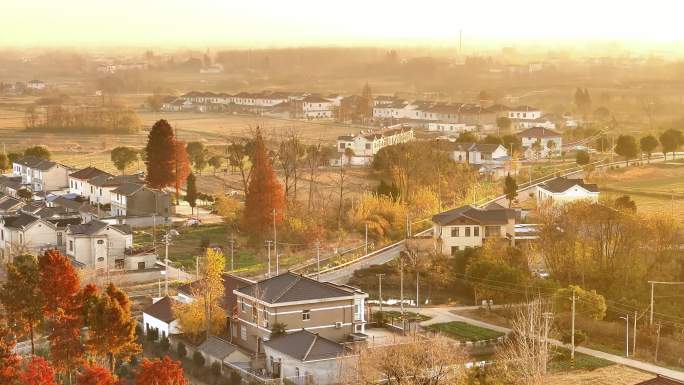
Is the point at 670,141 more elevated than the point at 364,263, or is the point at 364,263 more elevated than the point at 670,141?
the point at 670,141

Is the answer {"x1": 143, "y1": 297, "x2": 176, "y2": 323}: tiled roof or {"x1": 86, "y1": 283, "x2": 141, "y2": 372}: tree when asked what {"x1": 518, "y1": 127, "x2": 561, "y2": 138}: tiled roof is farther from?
{"x1": 86, "y1": 283, "x2": 141, "y2": 372}: tree

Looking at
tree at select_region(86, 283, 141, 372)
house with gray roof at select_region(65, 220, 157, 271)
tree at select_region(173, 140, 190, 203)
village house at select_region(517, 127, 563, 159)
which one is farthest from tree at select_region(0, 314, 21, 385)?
village house at select_region(517, 127, 563, 159)

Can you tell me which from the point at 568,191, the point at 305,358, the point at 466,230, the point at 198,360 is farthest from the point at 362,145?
the point at 305,358

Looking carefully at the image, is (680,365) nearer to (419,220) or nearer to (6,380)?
(6,380)

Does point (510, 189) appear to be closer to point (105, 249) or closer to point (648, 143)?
point (648, 143)

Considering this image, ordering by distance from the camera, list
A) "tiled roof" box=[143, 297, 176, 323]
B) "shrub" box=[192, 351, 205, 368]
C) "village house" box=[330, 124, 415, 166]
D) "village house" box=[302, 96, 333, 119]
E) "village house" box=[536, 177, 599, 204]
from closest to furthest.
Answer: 1. "shrub" box=[192, 351, 205, 368]
2. "tiled roof" box=[143, 297, 176, 323]
3. "village house" box=[536, 177, 599, 204]
4. "village house" box=[330, 124, 415, 166]
5. "village house" box=[302, 96, 333, 119]

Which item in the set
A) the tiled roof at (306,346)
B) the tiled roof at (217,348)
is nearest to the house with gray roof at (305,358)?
the tiled roof at (306,346)
